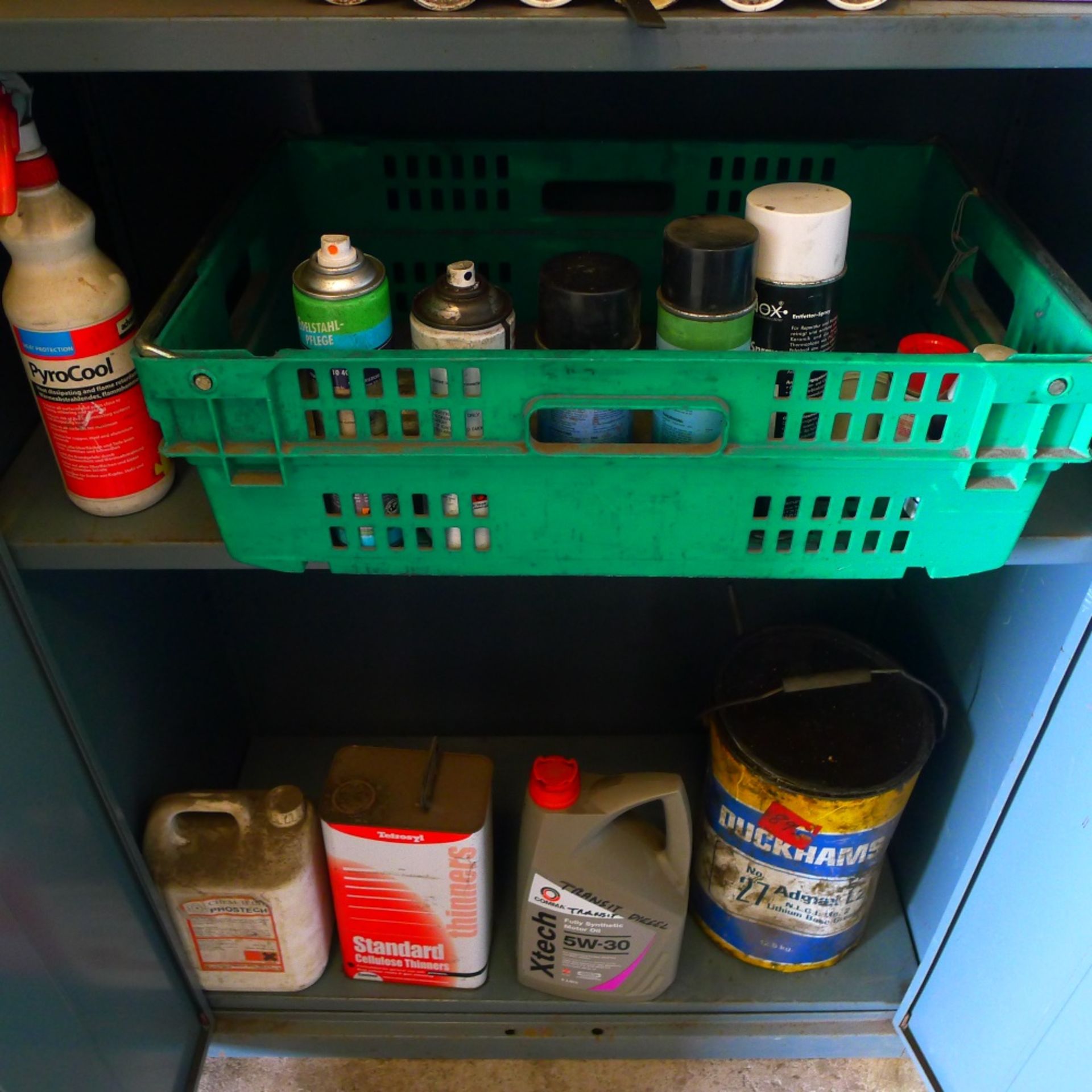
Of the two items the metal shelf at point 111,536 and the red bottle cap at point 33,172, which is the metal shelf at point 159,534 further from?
the red bottle cap at point 33,172

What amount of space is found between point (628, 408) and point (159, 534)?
42 centimetres

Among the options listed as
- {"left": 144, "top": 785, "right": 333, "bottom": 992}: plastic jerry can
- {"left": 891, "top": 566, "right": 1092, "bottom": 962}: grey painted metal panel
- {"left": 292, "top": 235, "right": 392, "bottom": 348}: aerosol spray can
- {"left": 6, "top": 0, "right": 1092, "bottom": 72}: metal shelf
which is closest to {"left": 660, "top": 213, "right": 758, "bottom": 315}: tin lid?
{"left": 6, "top": 0, "right": 1092, "bottom": 72}: metal shelf

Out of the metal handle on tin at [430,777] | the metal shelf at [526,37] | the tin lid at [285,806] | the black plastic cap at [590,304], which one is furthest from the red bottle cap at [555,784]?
the metal shelf at [526,37]

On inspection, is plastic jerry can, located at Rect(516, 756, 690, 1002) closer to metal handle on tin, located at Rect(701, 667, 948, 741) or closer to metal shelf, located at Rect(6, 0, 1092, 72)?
metal handle on tin, located at Rect(701, 667, 948, 741)

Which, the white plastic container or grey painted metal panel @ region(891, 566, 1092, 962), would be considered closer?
the white plastic container

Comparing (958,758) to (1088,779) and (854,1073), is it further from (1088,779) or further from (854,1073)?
(854,1073)

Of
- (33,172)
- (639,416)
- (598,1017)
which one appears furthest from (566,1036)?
(33,172)

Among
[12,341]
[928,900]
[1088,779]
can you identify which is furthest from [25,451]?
[928,900]

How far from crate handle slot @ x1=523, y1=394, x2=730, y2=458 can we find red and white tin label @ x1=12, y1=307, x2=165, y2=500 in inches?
12.8

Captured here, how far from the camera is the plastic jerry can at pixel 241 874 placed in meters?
1.12

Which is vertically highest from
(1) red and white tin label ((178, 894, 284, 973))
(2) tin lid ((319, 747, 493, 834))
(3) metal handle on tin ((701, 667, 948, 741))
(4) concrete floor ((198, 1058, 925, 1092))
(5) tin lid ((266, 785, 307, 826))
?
(3) metal handle on tin ((701, 667, 948, 741))

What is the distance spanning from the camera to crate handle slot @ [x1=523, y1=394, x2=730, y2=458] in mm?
714

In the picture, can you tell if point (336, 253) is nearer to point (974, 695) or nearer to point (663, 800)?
point (663, 800)

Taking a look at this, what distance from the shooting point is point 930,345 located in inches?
32.2
